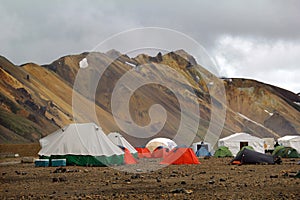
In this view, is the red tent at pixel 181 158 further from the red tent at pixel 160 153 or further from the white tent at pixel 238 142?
the white tent at pixel 238 142

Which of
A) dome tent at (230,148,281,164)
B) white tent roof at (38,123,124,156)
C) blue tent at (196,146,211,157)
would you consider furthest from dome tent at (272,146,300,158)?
white tent roof at (38,123,124,156)

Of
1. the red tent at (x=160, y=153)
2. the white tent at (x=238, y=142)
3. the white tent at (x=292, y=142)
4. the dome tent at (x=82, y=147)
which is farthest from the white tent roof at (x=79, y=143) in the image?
the white tent at (x=292, y=142)

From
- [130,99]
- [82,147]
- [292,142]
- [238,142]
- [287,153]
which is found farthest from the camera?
[130,99]

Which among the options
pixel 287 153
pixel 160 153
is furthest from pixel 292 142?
pixel 160 153

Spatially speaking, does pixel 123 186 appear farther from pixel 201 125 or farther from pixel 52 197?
pixel 201 125

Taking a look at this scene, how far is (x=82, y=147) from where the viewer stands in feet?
80.7

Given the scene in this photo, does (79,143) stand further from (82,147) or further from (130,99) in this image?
(130,99)

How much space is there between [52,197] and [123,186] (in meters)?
2.84

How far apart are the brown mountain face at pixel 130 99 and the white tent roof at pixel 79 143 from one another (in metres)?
15.3

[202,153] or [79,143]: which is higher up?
[79,143]

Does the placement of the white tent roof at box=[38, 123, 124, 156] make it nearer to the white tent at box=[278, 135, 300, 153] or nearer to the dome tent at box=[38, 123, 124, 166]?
the dome tent at box=[38, 123, 124, 166]

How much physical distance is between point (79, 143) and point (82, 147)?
320 millimetres

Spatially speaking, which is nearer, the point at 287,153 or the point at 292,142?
the point at 287,153

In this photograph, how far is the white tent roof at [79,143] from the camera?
967 inches
